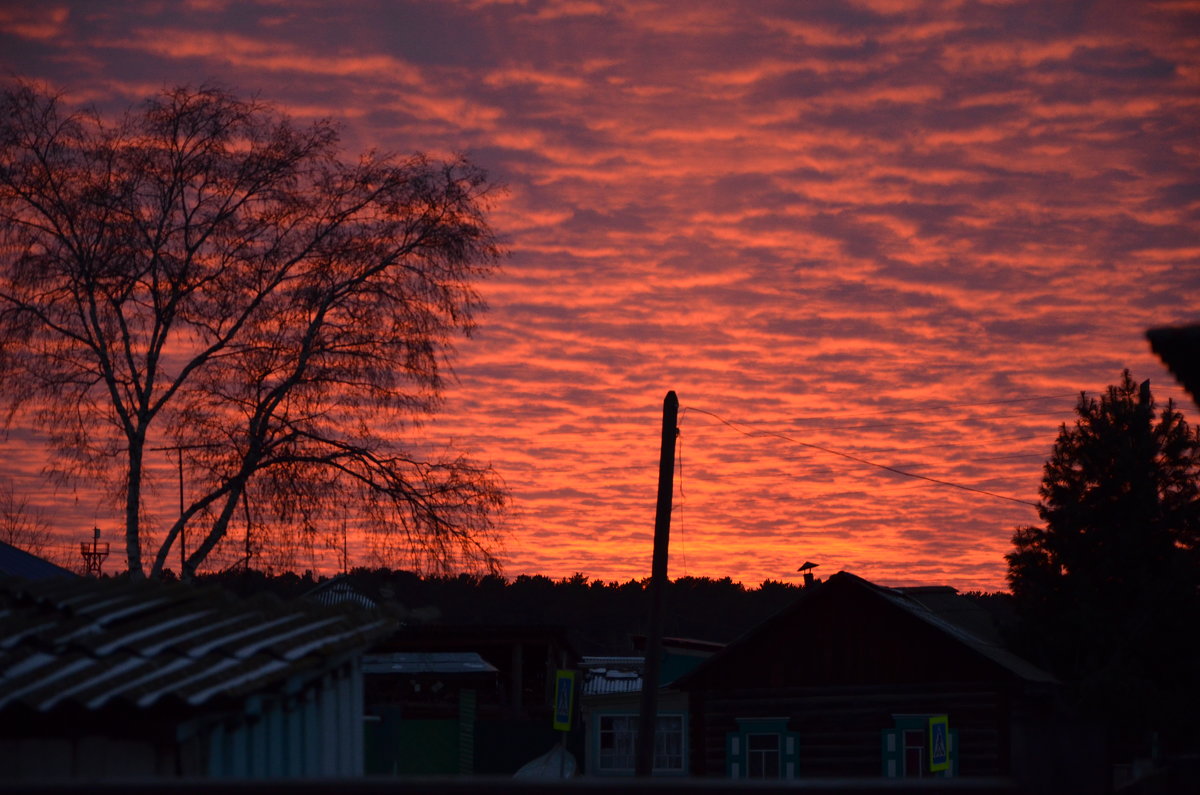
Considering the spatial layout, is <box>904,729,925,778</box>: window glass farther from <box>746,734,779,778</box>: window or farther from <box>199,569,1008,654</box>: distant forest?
<box>199,569,1008,654</box>: distant forest

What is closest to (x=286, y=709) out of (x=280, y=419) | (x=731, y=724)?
(x=280, y=419)

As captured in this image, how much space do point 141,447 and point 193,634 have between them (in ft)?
56.4

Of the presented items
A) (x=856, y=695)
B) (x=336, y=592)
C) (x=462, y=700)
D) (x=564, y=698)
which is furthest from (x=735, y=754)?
(x=336, y=592)

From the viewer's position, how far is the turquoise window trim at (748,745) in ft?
111

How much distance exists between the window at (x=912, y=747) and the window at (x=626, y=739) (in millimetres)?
11207

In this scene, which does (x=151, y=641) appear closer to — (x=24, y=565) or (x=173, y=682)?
(x=173, y=682)

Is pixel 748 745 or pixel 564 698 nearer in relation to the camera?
pixel 564 698

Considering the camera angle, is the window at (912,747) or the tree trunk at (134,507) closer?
the tree trunk at (134,507)

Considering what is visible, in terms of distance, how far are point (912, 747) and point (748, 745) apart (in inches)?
164

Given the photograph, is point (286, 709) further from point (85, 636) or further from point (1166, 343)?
point (1166, 343)

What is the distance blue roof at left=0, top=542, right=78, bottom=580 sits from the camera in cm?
2350

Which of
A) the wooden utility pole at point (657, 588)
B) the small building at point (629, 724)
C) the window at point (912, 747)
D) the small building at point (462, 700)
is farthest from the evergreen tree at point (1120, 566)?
the wooden utility pole at point (657, 588)

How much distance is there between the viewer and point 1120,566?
124 ft

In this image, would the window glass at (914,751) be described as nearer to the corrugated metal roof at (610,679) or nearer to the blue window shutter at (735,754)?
the blue window shutter at (735,754)
